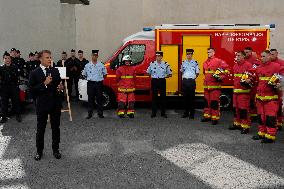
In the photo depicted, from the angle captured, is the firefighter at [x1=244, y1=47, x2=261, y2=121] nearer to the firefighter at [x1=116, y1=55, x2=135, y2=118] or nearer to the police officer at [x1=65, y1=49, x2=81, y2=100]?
the firefighter at [x1=116, y1=55, x2=135, y2=118]

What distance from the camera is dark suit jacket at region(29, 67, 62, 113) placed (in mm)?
6652

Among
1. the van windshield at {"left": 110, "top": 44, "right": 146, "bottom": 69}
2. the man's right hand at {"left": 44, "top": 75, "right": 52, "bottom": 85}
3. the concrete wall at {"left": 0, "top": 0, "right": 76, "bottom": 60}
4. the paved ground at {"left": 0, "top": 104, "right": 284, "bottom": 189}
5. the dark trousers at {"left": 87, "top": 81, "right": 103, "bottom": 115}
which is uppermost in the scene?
the concrete wall at {"left": 0, "top": 0, "right": 76, "bottom": 60}

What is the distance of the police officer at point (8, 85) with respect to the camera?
10.1m

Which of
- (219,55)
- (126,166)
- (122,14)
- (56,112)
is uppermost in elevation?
(122,14)

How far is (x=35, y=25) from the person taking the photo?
15.9m

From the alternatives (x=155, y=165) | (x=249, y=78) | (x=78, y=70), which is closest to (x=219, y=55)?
(x=249, y=78)

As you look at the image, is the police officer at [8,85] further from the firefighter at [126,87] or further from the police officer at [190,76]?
the police officer at [190,76]

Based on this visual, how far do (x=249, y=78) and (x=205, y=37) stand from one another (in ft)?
11.1

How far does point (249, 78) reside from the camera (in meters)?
8.44

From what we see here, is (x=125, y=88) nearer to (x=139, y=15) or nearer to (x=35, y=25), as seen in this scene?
(x=35, y=25)

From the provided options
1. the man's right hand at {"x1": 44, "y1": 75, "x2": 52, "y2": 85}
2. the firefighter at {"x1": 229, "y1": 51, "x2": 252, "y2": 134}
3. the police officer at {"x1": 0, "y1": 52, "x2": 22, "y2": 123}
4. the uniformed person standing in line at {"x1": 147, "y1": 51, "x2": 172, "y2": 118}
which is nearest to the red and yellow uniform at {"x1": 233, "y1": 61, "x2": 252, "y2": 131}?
the firefighter at {"x1": 229, "y1": 51, "x2": 252, "y2": 134}

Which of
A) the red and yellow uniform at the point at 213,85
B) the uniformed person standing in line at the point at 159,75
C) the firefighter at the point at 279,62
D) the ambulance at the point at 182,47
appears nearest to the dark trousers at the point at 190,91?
the uniformed person standing in line at the point at 159,75

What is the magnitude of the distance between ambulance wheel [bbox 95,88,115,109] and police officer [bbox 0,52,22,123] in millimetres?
2635

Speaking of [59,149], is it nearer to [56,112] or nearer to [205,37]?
[56,112]
